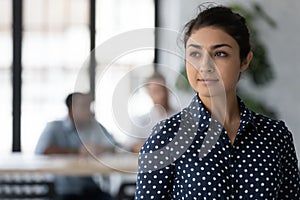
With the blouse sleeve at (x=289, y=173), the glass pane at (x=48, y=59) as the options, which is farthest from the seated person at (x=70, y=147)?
the blouse sleeve at (x=289, y=173)

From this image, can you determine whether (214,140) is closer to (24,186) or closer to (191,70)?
(191,70)

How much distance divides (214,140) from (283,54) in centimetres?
511

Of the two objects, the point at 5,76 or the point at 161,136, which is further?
the point at 5,76

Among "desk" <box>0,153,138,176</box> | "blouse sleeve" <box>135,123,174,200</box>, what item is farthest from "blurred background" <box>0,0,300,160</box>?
"blouse sleeve" <box>135,123,174,200</box>

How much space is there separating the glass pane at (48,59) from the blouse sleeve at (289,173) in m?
5.33

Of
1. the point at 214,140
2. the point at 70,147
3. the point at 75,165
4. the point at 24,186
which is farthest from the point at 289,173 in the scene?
the point at 24,186

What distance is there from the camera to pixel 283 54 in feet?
21.1

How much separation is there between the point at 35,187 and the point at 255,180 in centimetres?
452

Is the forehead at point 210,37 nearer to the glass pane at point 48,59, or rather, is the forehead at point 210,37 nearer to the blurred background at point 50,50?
the blurred background at point 50,50

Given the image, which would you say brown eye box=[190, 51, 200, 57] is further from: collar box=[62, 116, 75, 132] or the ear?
collar box=[62, 116, 75, 132]

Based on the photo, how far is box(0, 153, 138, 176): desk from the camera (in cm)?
499

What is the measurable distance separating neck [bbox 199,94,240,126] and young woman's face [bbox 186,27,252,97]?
18 millimetres

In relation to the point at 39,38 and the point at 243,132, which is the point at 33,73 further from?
the point at 243,132

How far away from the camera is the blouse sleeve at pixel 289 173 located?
1.52 metres
